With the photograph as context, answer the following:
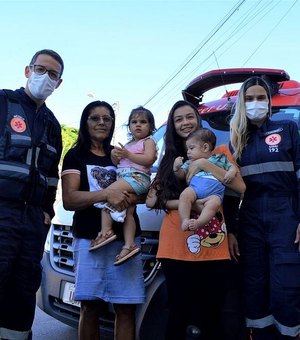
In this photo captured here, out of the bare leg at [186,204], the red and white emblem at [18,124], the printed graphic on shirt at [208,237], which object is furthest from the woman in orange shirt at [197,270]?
the red and white emblem at [18,124]

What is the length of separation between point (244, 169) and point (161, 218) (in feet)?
2.18

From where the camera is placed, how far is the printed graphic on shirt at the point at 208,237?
2758mm

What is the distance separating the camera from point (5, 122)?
2.90 metres

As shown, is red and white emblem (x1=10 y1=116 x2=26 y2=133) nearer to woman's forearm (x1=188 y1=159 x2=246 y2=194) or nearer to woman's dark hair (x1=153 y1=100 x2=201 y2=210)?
woman's dark hair (x1=153 y1=100 x2=201 y2=210)

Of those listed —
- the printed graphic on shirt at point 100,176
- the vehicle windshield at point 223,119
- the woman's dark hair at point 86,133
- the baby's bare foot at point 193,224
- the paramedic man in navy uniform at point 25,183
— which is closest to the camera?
the baby's bare foot at point 193,224

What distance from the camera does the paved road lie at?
4.52m

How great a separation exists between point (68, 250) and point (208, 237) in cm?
136

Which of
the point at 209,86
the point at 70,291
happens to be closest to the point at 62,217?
the point at 70,291

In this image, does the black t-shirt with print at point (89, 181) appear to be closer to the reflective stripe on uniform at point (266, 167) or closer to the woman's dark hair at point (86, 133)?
the woman's dark hair at point (86, 133)

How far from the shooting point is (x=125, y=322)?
301 centimetres

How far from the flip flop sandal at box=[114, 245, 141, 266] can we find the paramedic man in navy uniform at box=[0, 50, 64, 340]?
A: 52 cm

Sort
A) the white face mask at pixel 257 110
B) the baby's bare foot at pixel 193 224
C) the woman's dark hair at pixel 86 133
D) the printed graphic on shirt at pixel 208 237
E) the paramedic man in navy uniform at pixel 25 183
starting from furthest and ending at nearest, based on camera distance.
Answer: the woman's dark hair at pixel 86 133
the white face mask at pixel 257 110
the paramedic man in navy uniform at pixel 25 183
the printed graphic on shirt at pixel 208 237
the baby's bare foot at pixel 193 224

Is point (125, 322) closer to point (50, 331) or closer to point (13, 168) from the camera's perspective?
point (13, 168)

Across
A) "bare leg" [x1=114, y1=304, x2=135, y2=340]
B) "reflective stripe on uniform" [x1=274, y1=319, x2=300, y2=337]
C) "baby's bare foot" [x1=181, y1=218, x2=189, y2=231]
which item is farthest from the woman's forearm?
"bare leg" [x1=114, y1=304, x2=135, y2=340]
